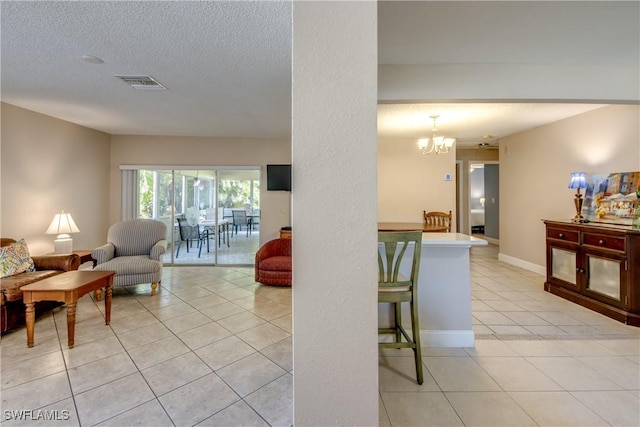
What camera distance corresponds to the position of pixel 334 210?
115 centimetres

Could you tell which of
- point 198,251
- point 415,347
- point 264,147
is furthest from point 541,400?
point 198,251

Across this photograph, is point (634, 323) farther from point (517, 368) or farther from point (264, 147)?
point (264, 147)

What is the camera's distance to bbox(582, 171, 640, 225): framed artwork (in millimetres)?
3203

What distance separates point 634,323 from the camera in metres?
2.75

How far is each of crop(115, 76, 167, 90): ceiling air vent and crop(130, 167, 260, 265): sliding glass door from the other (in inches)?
96.4

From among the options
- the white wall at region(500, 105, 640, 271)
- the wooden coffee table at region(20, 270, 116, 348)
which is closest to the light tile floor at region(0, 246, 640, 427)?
the wooden coffee table at region(20, 270, 116, 348)

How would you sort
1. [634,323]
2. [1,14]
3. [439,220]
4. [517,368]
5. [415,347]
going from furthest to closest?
[439,220] → [634,323] → [517,368] → [415,347] → [1,14]

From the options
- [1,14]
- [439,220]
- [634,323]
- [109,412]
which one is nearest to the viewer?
[109,412]

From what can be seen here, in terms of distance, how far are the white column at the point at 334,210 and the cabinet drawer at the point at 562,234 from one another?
12.0 ft

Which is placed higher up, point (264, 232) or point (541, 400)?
point (264, 232)

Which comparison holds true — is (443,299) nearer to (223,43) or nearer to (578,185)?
(223,43)

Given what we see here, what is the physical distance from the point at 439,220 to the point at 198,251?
479 centimetres

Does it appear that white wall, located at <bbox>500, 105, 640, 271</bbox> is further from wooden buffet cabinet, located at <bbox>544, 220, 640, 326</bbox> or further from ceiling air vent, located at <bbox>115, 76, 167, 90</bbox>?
ceiling air vent, located at <bbox>115, 76, 167, 90</bbox>

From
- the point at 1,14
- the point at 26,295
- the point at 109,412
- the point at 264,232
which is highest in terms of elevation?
the point at 1,14
